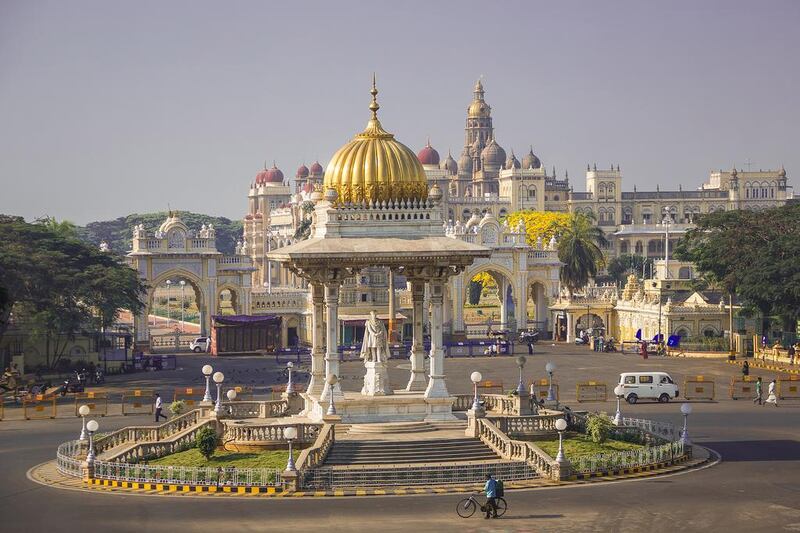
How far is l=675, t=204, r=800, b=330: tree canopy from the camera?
76.0m

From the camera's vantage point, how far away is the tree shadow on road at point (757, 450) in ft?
134

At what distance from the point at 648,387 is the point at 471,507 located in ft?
81.8

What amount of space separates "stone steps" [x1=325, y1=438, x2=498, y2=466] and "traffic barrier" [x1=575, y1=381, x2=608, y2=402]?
18.5 m

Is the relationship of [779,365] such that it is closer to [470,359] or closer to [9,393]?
[470,359]

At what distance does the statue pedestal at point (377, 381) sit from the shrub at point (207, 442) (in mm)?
5406

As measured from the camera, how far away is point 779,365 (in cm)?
7169

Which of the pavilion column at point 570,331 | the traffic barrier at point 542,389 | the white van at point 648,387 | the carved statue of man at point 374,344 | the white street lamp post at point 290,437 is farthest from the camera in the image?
the pavilion column at point 570,331

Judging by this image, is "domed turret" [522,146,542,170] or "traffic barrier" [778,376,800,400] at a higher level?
"domed turret" [522,146,542,170]

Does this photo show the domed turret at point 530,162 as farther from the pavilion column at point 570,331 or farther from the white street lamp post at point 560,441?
the white street lamp post at point 560,441

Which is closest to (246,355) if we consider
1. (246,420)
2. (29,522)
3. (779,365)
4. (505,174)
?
(779,365)

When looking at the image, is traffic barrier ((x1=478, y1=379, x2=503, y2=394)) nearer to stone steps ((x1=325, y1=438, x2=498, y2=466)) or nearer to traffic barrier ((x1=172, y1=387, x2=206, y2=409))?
traffic barrier ((x1=172, y1=387, x2=206, y2=409))

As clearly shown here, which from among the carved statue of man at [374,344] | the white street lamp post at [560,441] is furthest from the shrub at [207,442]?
the white street lamp post at [560,441]

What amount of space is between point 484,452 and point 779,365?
36547mm

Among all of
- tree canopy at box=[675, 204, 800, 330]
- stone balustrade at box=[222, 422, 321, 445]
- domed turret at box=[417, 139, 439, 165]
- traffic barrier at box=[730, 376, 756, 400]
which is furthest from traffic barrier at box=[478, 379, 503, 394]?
domed turret at box=[417, 139, 439, 165]
